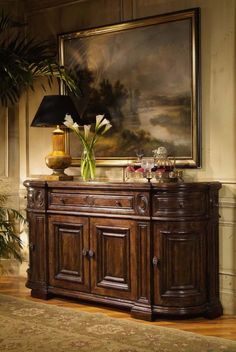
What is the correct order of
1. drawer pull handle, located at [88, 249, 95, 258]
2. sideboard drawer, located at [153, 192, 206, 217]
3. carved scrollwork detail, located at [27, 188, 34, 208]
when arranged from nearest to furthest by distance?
sideboard drawer, located at [153, 192, 206, 217] → drawer pull handle, located at [88, 249, 95, 258] → carved scrollwork detail, located at [27, 188, 34, 208]

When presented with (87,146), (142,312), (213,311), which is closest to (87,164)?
(87,146)

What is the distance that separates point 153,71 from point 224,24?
60 centimetres

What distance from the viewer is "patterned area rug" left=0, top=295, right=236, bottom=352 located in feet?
9.92

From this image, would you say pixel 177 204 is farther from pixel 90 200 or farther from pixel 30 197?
pixel 30 197

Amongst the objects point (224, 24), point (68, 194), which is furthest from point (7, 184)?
point (224, 24)

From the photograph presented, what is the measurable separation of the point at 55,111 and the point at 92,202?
84cm

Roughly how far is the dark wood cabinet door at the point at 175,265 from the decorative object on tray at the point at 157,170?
0.35 m

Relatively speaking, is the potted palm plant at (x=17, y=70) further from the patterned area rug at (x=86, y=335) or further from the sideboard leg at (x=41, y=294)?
the patterned area rug at (x=86, y=335)

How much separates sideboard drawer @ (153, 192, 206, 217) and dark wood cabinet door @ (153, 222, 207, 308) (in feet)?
0.23

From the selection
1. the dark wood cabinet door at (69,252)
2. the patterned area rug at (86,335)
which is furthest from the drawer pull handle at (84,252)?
the patterned area rug at (86,335)

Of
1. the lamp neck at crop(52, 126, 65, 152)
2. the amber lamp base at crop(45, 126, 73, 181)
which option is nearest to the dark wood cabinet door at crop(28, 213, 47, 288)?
the amber lamp base at crop(45, 126, 73, 181)

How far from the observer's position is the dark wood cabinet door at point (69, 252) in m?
3.96

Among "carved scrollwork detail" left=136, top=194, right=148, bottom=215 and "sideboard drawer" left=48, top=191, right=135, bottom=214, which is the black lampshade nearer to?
"sideboard drawer" left=48, top=191, right=135, bottom=214

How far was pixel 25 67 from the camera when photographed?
14.5 ft
